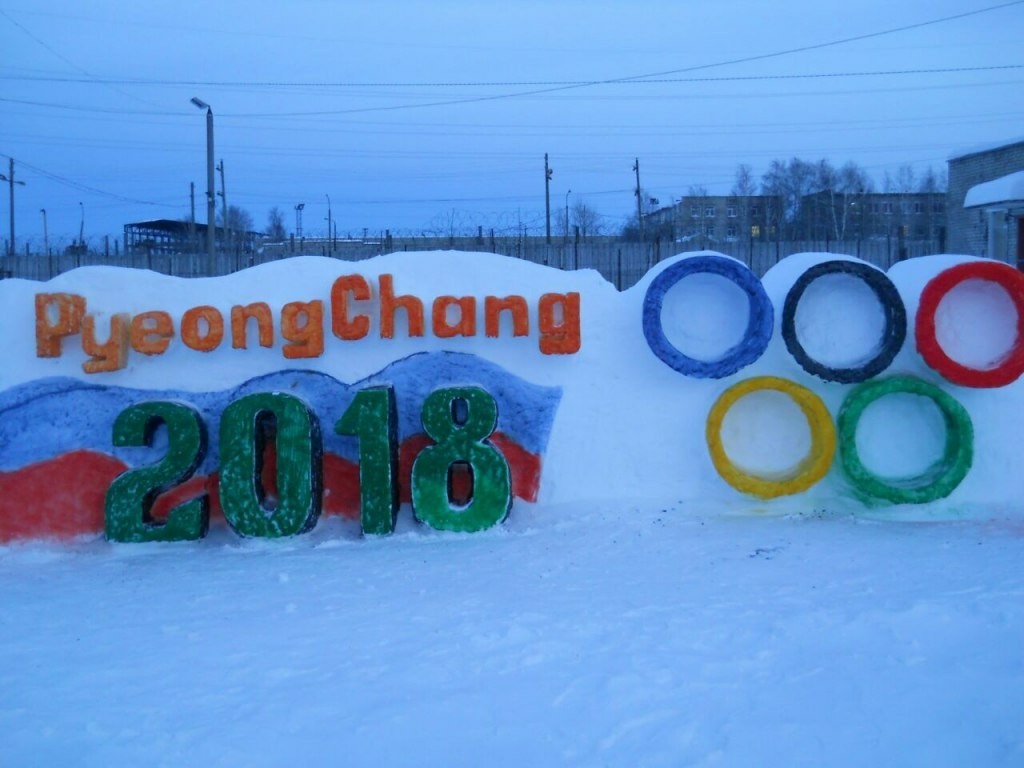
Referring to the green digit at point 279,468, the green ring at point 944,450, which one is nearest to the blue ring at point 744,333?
the green ring at point 944,450

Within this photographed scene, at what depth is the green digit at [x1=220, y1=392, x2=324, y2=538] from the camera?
764 cm

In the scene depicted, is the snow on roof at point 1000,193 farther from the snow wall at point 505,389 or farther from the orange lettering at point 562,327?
the orange lettering at point 562,327

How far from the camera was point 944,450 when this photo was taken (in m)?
8.11

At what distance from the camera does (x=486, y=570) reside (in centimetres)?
673

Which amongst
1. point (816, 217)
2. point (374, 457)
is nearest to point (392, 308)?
point (374, 457)

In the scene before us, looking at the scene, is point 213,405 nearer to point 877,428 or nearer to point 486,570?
point 486,570

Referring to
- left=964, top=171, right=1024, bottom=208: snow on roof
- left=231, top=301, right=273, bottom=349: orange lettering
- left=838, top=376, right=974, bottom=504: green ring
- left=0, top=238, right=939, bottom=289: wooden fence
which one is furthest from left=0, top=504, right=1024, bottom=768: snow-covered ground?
left=0, top=238, right=939, bottom=289: wooden fence

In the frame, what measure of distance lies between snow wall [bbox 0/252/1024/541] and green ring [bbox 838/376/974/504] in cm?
2

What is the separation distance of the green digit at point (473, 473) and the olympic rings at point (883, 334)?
2.62 meters

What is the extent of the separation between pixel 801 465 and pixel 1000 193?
9.83 m

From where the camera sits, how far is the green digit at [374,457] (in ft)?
25.3

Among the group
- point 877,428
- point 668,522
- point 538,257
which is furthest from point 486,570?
point 538,257

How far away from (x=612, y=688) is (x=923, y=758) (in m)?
1.39

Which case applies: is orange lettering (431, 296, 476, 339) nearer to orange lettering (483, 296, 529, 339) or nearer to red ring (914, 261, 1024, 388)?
orange lettering (483, 296, 529, 339)
